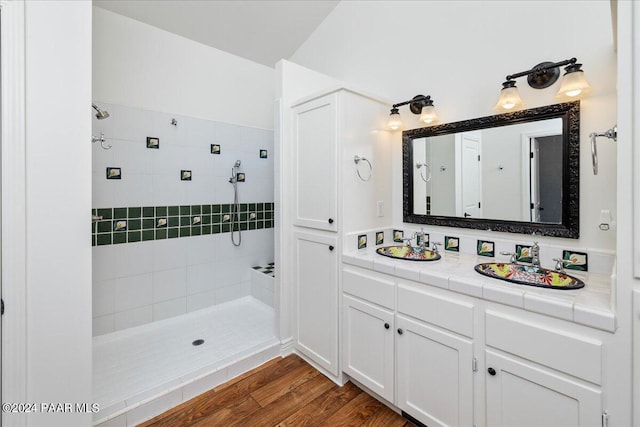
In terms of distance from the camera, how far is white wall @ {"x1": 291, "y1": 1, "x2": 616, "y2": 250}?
4.97 feet

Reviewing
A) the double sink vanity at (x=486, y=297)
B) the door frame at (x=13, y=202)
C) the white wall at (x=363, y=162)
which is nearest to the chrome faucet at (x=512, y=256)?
the double sink vanity at (x=486, y=297)

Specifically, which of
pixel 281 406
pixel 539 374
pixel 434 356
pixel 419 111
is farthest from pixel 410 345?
pixel 419 111

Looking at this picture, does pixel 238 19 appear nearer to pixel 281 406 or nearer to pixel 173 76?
pixel 173 76

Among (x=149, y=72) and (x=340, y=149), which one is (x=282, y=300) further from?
(x=149, y=72)

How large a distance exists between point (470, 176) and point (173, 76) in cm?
277

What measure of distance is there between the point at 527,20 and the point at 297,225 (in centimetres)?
197

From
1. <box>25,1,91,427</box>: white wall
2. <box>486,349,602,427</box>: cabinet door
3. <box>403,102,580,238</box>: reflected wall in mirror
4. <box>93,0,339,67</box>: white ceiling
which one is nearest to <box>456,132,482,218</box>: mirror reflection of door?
<box>403,102,580,238</box>: reflected wall in mirror

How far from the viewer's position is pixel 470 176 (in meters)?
2.02

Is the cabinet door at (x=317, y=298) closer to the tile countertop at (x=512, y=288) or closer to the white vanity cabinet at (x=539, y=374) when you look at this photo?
the tile countertop at (x=512, y=288)

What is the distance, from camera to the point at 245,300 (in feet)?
11.0

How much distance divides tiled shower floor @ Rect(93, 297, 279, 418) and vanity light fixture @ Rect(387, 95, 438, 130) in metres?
1.99

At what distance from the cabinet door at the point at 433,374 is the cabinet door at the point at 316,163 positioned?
2.77ft

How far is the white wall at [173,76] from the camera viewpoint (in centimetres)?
245

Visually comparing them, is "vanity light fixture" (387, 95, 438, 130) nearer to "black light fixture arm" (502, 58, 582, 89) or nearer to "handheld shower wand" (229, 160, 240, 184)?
"black light fixture arm" (502, 58, 582, 89)
